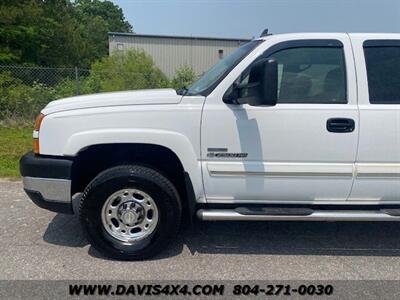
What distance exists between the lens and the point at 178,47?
3322 cm

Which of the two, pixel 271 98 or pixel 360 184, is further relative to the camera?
pixel 360 184

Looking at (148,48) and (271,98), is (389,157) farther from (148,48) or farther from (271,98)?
(148,48)

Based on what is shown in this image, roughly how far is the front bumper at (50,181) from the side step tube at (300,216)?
47.3 inches

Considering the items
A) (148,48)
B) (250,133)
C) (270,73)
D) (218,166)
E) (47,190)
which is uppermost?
(148,48)

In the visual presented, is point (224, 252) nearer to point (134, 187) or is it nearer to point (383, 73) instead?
point (134, 187)

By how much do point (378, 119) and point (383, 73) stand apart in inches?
17.8

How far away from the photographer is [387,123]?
3.41m

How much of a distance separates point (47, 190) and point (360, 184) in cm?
280

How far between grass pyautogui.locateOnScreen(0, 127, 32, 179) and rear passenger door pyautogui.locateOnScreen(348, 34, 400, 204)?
5.16 m

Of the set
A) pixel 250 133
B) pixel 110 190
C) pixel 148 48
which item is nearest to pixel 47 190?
pixel 110 190

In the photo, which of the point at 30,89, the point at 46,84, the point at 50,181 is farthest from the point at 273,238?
the point at 46,84

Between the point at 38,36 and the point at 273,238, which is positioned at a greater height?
the point at 38,36

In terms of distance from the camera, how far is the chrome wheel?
3.51 m

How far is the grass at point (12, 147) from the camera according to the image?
6.51 m
